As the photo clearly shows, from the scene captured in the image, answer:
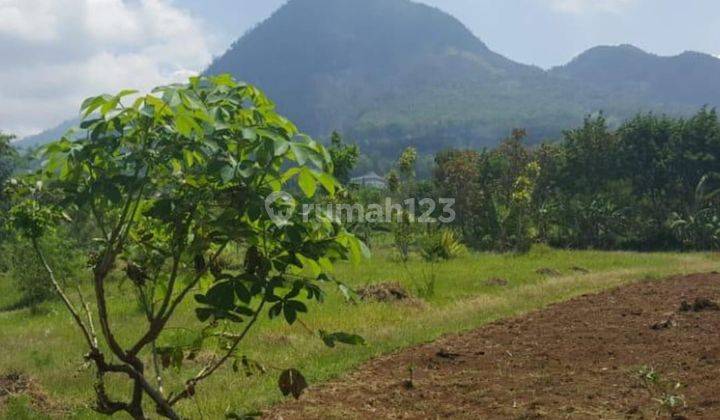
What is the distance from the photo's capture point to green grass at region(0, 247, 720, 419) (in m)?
6.70

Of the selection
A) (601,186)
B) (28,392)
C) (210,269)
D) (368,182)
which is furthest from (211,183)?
(368,182)

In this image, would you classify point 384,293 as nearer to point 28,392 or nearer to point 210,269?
point 28,392

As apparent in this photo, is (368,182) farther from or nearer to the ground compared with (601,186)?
farther from the ground

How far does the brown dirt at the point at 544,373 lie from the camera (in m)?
5.33

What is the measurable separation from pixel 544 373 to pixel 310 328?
438cm

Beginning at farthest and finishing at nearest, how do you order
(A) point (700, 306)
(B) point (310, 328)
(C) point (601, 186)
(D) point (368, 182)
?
(D) point (368, 182), (C) point (601, 186), (B) point (310, 328), (A) point (700, 306)

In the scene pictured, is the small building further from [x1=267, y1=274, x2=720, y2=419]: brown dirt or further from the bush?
[x1=267, y1=274, x2=720, y2=419]: brown dirt

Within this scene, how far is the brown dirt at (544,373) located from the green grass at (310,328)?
60cm

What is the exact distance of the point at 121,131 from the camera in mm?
2254

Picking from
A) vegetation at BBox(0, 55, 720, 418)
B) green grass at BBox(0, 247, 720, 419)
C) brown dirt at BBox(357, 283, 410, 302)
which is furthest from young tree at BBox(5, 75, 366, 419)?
brown dirt at BBox(357, 283, 410, 302)

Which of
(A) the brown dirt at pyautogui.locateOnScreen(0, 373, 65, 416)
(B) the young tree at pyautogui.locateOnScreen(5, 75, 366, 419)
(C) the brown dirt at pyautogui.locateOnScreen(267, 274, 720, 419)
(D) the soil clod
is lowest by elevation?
(A) the brown dirt at pyautogui.locateOnScreen(0, 373, 65, 416)

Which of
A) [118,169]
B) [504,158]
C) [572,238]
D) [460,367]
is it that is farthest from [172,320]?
[504,158]

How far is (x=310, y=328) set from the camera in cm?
996

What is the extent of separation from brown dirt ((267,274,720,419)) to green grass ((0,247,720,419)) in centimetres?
60
